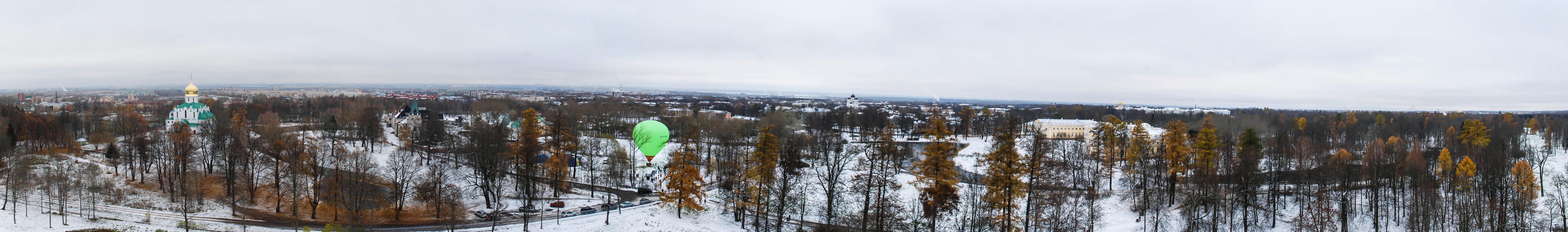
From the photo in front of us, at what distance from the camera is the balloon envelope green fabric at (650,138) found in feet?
155

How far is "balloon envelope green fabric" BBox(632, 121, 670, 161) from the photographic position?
47125mm

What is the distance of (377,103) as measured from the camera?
100 metres

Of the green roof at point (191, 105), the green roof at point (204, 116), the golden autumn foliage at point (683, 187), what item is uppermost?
the green roof at point (191, 105)

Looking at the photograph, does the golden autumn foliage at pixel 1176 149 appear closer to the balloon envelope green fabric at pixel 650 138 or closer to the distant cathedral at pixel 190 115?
the balloon envelope green fabric at pixel 650 138

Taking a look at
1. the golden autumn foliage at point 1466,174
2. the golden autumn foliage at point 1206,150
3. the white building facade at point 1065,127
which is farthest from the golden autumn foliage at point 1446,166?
the white building facade at point 1065,127

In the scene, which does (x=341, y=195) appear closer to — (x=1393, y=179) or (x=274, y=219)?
(x=274, y=219)

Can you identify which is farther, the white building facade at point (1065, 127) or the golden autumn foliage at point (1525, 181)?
the white building facade at point (1065, 127)

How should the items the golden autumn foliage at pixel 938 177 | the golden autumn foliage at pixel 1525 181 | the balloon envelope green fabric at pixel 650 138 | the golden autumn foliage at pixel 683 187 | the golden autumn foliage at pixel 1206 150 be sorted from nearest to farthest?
1. the golden autumn foliage at pixel 938 177
2. the golden autumn foliage at pixel 683 187
3. the golden autumn foliage at pixel 1525 181
4. the golden autumn foliage at pixel 1206 150
5. the balloon envelope green fabric at pixel 650 138

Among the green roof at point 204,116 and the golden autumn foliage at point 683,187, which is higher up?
the green roof at point 204,116

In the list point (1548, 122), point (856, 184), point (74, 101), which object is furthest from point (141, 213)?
point (74, 101)

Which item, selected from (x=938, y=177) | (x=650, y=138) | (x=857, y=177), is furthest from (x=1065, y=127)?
(x=857, y=177)

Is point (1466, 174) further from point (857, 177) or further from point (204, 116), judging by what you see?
point (204, 116)

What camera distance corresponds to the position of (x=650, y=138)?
155 ft

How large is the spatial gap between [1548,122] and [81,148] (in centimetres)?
13049
